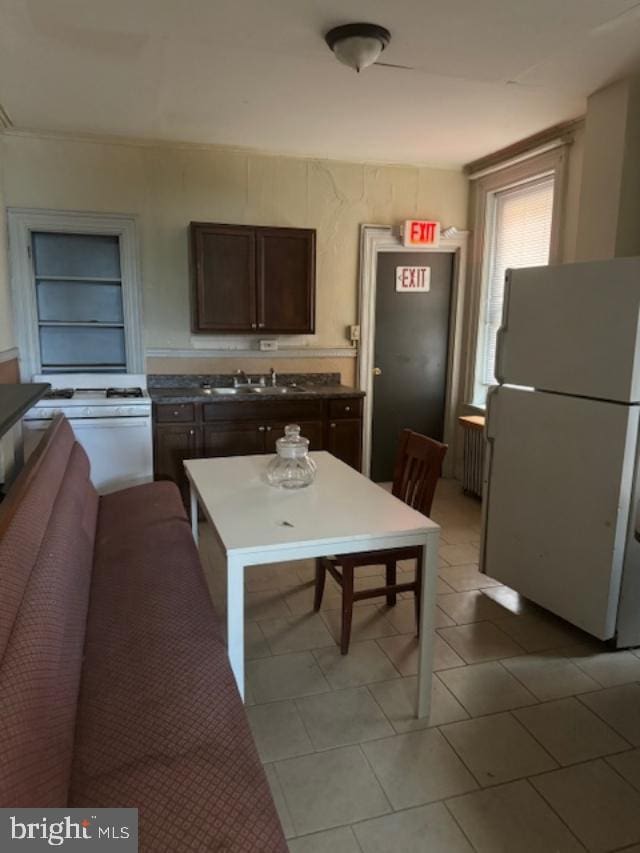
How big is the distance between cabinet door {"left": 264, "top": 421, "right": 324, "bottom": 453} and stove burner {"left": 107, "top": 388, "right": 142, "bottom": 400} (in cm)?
92

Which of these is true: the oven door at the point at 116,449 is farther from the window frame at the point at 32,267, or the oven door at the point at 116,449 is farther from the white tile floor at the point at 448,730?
the white tile floor at the point at 448,730

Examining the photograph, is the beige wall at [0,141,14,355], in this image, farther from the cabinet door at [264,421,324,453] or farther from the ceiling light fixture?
the ceiling light fixture

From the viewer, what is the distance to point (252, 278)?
4051mm

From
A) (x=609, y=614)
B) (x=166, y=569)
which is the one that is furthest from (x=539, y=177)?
(x=166, y=569)

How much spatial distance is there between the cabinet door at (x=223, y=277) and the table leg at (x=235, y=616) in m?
2.66

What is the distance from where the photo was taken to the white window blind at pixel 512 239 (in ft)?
12.9

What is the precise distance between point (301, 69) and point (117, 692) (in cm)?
275

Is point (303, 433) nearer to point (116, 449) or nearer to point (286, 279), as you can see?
point (286, 279)

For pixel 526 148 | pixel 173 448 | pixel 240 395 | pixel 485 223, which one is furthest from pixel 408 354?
pixel 173 448

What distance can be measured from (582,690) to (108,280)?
12.4ft

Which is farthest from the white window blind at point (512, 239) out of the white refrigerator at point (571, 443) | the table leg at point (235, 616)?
the table leg at point (235, 616)

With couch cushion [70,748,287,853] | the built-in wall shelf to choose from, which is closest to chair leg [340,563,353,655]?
couch cushion [70,748,287,853]

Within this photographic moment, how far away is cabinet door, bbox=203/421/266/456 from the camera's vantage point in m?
3.93

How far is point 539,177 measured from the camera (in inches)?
154
